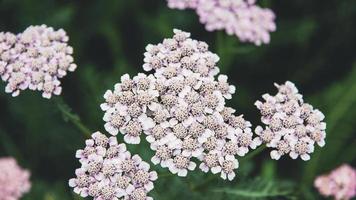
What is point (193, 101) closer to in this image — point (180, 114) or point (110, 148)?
point (180, 114)

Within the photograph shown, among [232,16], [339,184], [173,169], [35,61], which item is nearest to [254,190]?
[173,169]

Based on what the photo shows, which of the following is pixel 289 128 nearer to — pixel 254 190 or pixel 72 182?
pixel 254 190

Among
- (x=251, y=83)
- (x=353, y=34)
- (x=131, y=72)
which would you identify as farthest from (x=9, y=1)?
(x=353, y=34)

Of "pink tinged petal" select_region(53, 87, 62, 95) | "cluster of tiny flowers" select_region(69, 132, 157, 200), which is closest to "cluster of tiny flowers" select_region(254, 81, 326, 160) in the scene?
"cluster of tiny flowers" select_region(69, 132, 157, 200)

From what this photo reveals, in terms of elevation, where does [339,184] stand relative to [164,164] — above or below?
above

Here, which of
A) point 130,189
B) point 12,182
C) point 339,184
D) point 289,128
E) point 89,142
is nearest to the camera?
point 130,189

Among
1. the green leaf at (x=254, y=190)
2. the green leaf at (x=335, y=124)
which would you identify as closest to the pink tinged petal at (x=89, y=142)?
the green leaf at (x=254, y=190)
